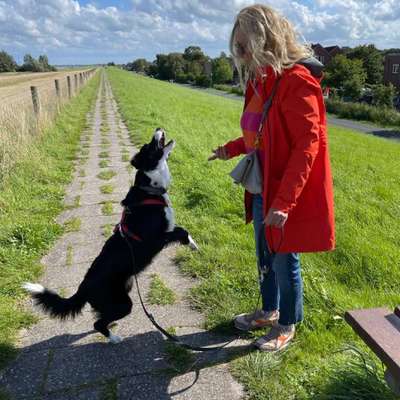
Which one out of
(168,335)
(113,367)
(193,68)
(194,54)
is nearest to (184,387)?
(168,335)

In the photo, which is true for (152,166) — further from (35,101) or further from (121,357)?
(35,101)

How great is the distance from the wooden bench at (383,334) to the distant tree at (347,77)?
1839 inches

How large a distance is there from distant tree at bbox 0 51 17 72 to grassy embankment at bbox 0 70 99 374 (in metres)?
116

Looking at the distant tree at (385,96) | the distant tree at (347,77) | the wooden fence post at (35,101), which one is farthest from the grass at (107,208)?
the distant tree at (347,77)

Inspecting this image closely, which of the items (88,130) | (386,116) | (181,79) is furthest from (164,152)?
(181,79)

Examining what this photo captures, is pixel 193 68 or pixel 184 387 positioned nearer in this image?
pixel 184 387

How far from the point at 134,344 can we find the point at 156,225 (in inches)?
35.6

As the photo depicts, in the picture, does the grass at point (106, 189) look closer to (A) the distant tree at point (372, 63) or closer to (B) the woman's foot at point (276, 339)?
(B) the woman's foot at point (276, 339)

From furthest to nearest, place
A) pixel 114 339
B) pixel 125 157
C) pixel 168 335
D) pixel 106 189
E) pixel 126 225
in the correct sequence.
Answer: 1. pixel 125 157
2. pixel 106 189
3. pixel 126 225
4. pixel 114 339
5. pixel 168 335

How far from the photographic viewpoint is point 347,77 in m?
47.8

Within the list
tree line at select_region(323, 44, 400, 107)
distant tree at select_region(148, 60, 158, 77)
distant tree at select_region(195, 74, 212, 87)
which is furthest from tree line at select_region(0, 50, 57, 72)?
tree line at select_region(323, 44, 400, 107)

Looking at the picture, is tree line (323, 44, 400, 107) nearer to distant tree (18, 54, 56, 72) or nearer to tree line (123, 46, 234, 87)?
tree line (123, 46, 234, 87)

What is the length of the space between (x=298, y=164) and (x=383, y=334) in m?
0.92

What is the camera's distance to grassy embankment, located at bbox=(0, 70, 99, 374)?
310 cm
